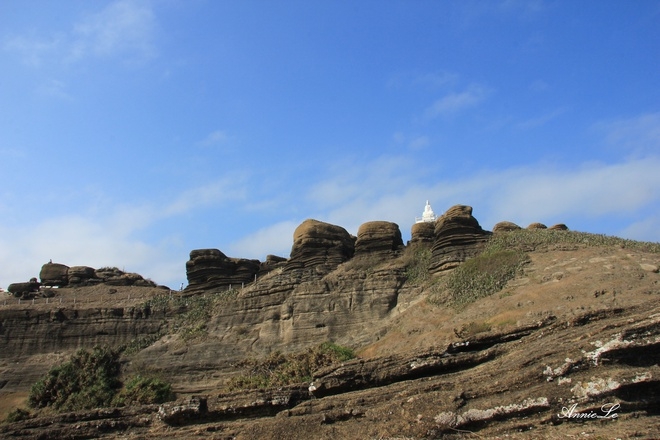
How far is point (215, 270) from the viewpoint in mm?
55094

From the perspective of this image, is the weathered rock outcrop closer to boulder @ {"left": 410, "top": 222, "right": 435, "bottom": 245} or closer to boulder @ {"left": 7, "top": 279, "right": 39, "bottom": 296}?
boulder @ {"left": 7, "top": 279, "right": 39, "bottom": 296}

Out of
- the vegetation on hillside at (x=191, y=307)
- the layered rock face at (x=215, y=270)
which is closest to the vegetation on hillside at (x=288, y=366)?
the vegetation on hillside at (x=191, y=307)

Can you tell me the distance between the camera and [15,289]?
59.0 metres

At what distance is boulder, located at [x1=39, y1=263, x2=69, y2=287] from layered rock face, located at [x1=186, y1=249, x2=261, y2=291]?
14154mm

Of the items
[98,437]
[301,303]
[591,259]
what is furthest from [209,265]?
[98,437]

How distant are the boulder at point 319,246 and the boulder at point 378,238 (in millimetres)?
1530

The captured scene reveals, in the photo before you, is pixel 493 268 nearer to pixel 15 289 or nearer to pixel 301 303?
pixel 301 303

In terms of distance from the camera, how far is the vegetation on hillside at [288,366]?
3622 cm

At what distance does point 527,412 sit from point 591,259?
2682 centimetres

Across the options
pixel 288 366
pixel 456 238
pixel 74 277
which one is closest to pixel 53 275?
pixel 74 277

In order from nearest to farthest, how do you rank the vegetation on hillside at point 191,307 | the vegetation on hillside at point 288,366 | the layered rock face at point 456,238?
1. the vegetation on hillside at point 288,366
2. the layered rock face at point 456,238
3. the vegetation on hillside at point 191,307

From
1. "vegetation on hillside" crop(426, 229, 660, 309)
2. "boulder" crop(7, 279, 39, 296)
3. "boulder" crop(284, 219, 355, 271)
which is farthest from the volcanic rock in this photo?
"vegetation on hillside" crop(426, 229, 660, 309)

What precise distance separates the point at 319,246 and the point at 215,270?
30.7 ft

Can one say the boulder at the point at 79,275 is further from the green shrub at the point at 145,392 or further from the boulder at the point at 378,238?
the boulder at the point at 378,238
